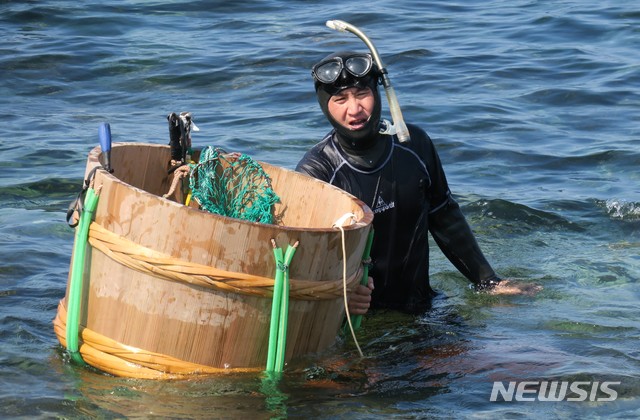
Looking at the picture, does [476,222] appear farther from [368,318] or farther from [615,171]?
[368,318]

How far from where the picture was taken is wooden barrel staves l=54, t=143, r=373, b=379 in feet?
13.4

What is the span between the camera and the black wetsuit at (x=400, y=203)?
17.6 feet

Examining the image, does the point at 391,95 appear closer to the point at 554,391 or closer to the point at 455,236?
the point at 455,236

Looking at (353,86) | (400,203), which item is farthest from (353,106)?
(400,203)

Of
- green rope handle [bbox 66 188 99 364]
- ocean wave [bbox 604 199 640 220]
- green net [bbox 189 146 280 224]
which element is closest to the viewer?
green rope handle [bbox 66 188 99 364]

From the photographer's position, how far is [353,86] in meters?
5.17

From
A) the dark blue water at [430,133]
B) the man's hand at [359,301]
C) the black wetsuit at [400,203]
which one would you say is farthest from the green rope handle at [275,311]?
the black wetsuit at [400,203]

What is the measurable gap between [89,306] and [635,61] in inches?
374

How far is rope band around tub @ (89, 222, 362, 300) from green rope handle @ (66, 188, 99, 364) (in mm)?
39

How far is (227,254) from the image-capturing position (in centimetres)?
407

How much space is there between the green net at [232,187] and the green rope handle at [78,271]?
1.01 metres

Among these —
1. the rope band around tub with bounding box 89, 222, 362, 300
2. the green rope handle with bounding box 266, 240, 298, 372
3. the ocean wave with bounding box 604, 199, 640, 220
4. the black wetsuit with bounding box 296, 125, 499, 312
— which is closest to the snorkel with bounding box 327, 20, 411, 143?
the black wetsuit with bounding box 296, 125, 499, 312

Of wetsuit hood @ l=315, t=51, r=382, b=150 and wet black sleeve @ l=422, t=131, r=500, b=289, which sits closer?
wetsuit hood @ l=315, t=51, r=382, b=150

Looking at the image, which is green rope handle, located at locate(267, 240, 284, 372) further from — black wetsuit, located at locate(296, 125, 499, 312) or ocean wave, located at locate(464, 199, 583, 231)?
ocean wave, located at locate(464, 199, 583, 231)
